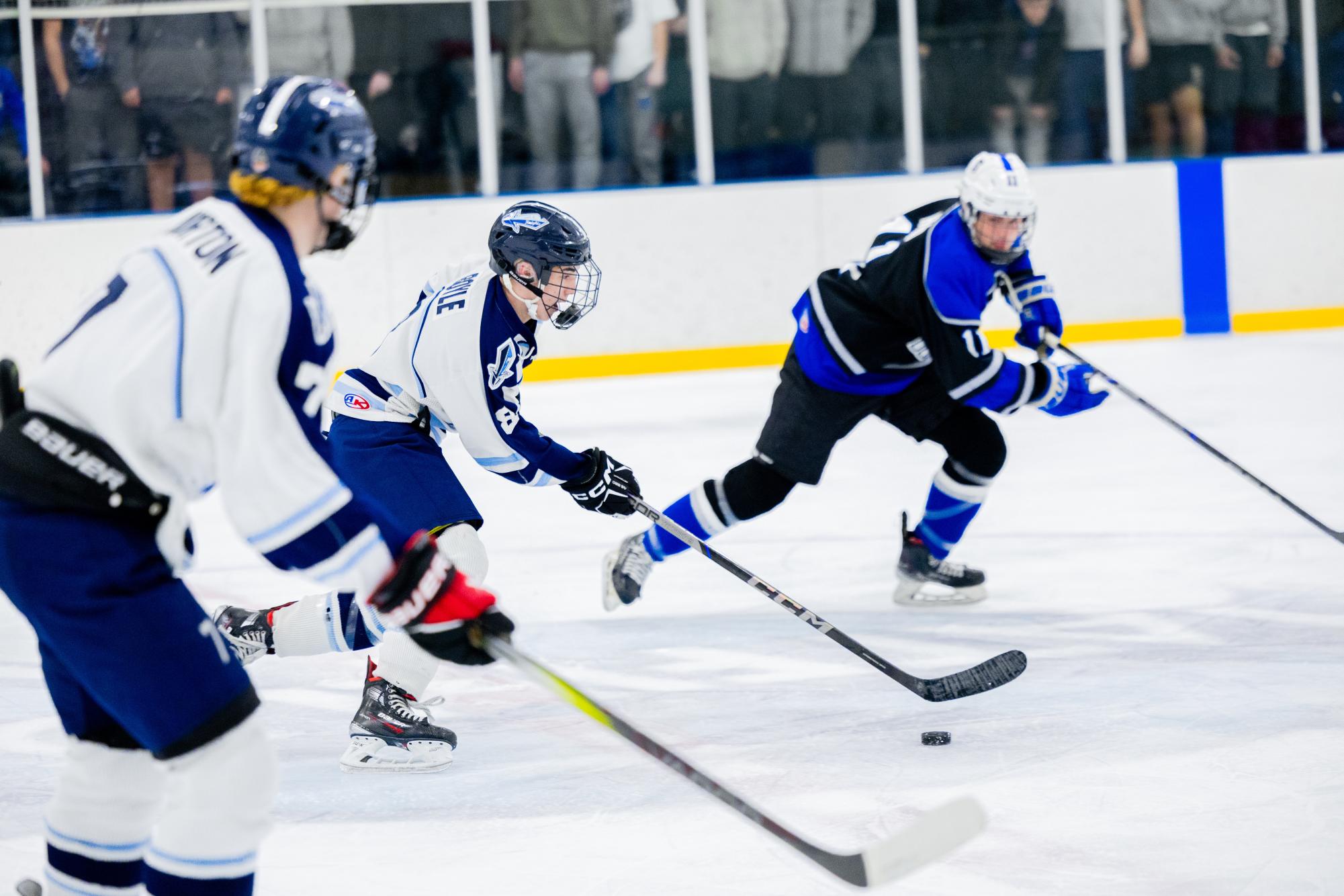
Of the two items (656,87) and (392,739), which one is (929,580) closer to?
(392,739)

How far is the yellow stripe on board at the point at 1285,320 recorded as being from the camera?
325 inches

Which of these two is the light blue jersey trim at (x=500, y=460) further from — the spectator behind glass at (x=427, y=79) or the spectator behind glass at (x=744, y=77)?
the spectator behind glass at (x=744, y=77)

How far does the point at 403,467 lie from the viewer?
2.79m

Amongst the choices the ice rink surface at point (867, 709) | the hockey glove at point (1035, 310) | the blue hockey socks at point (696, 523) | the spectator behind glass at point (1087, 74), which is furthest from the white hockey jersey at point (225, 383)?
the spectator behind glass at point (1087, 74)

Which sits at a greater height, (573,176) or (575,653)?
(573,176)

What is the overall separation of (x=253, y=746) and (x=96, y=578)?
0.73ft

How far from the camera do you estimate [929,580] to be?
145 inches

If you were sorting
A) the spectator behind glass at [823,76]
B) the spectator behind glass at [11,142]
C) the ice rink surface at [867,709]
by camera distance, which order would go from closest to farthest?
the ice rink surface at [867,709]
the spectator behind glass at [11,142]
the spectator behind glass at [823,76]

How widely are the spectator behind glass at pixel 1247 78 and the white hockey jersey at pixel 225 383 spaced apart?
8326 millimetres

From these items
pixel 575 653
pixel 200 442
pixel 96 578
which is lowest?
pixel 575 653

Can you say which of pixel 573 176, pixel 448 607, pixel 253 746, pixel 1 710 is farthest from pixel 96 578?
pixel 573 176

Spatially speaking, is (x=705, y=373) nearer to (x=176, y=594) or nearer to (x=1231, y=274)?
(x=1231, y=274)

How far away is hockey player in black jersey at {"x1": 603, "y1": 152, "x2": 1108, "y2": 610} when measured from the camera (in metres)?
3.29

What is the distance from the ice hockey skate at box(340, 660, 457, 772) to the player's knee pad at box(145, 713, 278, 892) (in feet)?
3.51
